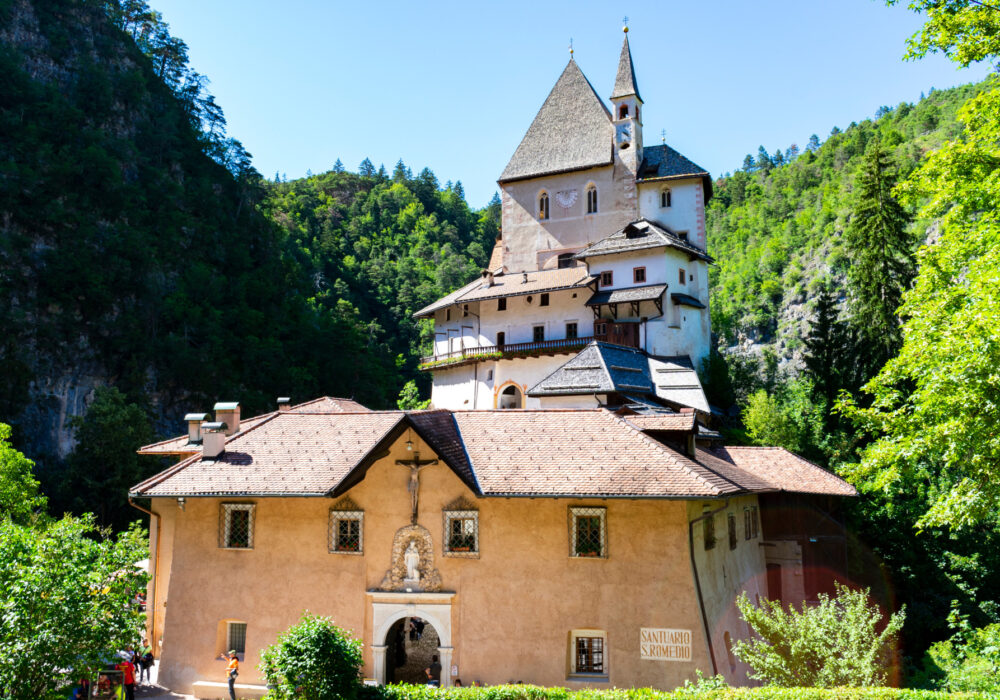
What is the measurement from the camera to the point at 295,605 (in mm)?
18203

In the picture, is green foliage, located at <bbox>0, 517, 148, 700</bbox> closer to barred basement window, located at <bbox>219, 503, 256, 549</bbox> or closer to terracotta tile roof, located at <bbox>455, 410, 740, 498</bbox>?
barred basement window, located at <bbox>219, 503, 256, 549</bbox>

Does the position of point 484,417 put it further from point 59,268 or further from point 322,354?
point 322,354

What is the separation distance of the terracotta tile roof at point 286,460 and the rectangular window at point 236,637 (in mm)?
3589

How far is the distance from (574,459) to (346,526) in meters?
5.89

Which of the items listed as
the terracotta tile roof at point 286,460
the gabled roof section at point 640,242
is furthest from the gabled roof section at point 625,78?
the terracotta tile roof at point 286,460

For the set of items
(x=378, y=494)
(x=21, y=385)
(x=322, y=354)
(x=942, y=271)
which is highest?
(x=322, y=354)

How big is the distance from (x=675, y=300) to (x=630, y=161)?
11806 millimetres

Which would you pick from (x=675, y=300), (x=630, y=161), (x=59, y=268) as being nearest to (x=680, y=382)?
(x=675, y=300)

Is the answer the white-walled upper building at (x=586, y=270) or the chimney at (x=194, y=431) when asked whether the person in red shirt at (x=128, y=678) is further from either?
the white-walled upper building at (x=586, y=270)

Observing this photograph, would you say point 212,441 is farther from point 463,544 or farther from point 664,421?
point 664,421

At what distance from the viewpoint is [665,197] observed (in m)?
48.0

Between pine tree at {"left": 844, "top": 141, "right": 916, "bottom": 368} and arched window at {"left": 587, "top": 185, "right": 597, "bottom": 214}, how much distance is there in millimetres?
16756

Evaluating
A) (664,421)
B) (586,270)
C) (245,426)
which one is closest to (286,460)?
(245,426)

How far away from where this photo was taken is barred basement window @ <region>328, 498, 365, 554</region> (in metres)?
18.4
